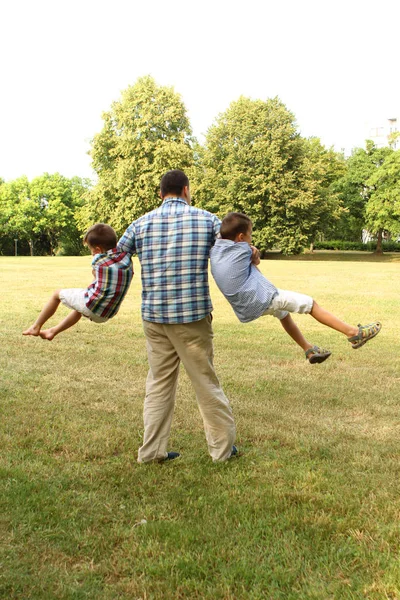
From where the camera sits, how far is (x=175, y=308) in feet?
15.4

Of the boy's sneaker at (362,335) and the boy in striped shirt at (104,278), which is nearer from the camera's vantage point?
the boy in striped shirt at (104,278)

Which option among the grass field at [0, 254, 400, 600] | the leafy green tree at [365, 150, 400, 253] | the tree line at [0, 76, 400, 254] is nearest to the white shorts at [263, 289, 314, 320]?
the grass field at [0, 254, 400, 600]

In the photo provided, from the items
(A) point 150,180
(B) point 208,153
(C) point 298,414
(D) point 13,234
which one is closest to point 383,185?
(B) point 208,153

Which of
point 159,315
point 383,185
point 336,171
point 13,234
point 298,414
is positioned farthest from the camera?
point 13,234

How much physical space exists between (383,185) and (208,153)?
57.6 ft

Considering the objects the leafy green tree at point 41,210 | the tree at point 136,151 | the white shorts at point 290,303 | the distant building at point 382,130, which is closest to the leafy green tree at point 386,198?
the tree at point 136,151

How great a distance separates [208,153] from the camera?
171ft

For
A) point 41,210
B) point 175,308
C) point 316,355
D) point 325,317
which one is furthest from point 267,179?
point 175,308

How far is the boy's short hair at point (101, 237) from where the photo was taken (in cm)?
484

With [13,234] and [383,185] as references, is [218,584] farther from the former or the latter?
[13,234]

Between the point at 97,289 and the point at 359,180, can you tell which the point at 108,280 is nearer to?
the point at 97,289

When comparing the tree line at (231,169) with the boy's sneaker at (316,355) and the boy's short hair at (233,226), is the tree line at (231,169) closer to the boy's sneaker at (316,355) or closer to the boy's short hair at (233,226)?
the boy's sneaker at (316,355)

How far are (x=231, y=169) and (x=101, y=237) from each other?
1824 inches

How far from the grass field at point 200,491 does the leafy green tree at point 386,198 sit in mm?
48437
